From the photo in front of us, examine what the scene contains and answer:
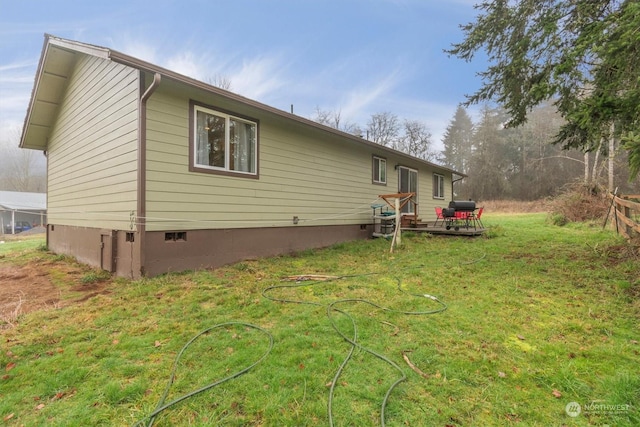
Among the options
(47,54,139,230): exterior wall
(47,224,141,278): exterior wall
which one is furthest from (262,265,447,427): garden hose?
(47,54,139,230): exterior wall

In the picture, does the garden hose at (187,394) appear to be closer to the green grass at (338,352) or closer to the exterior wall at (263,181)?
the green grass at (338,352)

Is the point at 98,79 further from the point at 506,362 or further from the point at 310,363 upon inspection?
the point at 506,362

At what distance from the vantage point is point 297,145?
24.0 feet

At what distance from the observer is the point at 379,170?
33.9 ft

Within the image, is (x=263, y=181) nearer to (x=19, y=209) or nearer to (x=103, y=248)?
(x=103, y=248)

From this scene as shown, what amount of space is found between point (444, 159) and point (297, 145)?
3608 centimetres

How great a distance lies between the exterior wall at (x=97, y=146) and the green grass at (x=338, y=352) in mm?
1759

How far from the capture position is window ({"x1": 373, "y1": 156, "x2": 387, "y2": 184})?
10089 mm

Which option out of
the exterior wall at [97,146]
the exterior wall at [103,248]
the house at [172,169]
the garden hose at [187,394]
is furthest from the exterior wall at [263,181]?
the garden hose at [187,394]

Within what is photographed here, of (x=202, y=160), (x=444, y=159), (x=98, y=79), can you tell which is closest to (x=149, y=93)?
(x=202, y=160)

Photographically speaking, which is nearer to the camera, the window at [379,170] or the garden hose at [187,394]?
the garden hose at [187,394]

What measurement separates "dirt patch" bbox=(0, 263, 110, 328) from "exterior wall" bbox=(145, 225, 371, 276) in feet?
2.99

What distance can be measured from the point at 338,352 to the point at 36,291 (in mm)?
4940

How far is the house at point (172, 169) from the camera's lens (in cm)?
485
